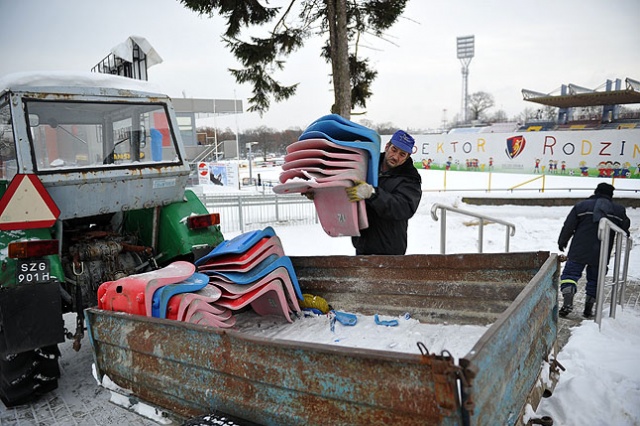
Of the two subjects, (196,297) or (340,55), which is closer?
(196,297)

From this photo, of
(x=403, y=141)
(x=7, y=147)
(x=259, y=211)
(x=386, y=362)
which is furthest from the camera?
(x=259, y=211)

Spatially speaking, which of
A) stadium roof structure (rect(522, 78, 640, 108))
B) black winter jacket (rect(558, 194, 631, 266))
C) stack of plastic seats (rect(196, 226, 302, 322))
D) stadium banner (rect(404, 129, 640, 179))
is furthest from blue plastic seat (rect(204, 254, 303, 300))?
stadium roof structure (rect(522, 78, 640, 108))

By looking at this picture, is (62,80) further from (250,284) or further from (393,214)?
(393,214)

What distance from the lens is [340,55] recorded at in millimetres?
8422

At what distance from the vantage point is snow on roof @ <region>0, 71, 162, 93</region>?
353cm

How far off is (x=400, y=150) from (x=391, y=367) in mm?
2122

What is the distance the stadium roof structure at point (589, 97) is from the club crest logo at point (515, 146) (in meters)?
10.6

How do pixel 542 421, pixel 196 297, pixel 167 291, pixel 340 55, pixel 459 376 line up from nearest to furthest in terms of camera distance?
pixel 459 376 → pixel 542 421 → pixel 167 291 → pixel 196 297 → pixel 340 55

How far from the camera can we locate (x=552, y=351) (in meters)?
2.59

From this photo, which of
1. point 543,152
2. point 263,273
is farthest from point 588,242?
point 543,152

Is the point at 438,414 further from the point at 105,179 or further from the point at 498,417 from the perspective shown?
the point at 105,179

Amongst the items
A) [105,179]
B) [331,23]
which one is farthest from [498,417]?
[331,23]

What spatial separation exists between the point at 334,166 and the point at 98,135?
7.83 feet

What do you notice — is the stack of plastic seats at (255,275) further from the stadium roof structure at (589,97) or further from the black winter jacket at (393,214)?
the stadium roof structure at (589,97)
